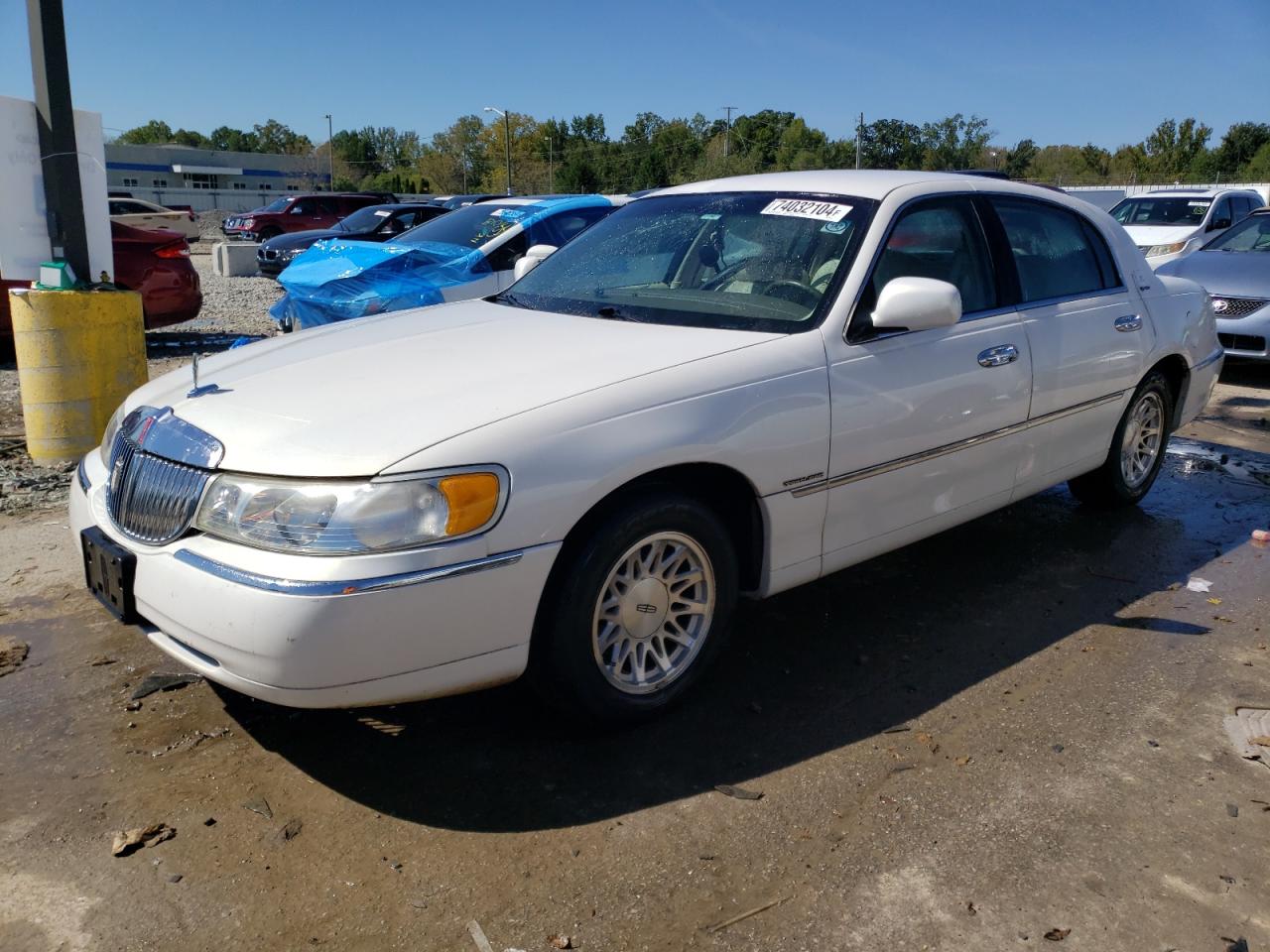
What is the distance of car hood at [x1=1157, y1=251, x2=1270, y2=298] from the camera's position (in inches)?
373

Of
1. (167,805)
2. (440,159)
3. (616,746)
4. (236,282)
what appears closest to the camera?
(167,805)

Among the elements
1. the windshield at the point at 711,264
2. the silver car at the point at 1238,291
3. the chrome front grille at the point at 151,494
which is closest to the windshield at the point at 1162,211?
the silver car at the point at 1238,291

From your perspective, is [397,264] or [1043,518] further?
[397,264]

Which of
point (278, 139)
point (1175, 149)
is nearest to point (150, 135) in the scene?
point (278, 139)

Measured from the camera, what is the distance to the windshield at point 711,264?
366cm

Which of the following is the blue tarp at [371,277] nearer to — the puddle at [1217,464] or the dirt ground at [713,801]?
the dirt ground at [713,801]

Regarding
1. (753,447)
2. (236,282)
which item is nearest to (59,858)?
(753,447)

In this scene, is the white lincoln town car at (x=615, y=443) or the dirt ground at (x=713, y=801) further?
the white lincoln town car at (x=615, y=443)

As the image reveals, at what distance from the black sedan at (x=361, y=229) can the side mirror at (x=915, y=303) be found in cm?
1330

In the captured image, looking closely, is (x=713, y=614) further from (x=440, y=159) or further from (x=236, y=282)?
(x=440, y=159)

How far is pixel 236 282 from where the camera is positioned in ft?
63.4

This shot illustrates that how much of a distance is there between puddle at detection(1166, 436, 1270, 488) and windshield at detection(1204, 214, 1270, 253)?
4665mm

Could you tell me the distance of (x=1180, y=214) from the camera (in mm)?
15875

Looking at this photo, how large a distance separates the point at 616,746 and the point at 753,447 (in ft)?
3.34
